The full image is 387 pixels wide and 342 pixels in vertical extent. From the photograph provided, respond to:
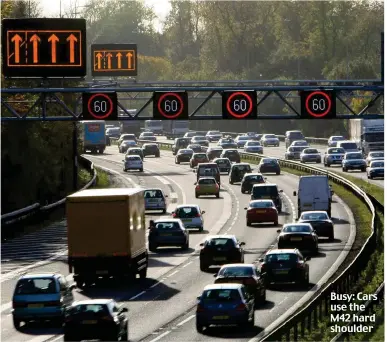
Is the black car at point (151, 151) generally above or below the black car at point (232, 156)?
below

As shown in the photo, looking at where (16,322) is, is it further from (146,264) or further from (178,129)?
(178,129)

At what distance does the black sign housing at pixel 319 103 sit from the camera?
54.3 metres

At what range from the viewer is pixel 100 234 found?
46562 millimetres

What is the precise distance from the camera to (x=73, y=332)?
33969 millimetres

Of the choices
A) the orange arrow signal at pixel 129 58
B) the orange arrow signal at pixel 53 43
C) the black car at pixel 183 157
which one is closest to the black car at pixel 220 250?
the orange arrow signal at pixel 53 43

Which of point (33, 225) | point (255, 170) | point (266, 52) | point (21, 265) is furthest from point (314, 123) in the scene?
point (21, 265)

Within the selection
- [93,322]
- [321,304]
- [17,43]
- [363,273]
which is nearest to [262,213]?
[363,273]

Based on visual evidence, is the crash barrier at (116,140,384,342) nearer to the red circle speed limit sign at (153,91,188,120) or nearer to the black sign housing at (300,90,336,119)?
the black sign housing at (300,90,336,119)

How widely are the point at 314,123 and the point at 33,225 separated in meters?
93.9

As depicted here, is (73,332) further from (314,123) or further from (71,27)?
(314,123)

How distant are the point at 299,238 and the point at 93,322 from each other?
2336cm

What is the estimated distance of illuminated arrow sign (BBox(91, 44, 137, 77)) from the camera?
298ft

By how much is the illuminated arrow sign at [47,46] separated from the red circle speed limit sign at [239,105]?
25.1 feet

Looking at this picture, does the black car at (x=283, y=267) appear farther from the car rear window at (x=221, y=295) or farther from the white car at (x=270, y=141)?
the white car at (x=270, y=141)
